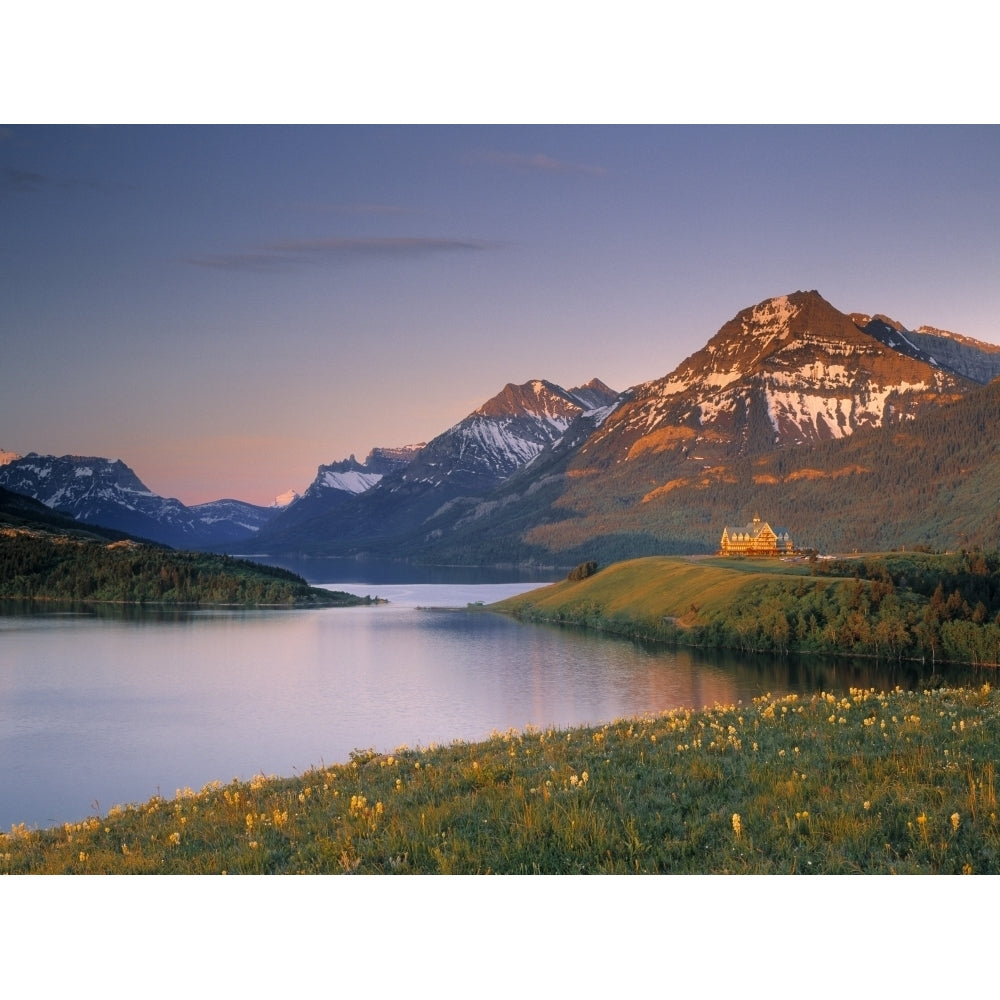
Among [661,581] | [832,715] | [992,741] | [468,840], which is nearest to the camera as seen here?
[468,840]

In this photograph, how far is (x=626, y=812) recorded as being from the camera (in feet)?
40.5

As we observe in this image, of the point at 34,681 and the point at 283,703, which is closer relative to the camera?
the point at 283,703

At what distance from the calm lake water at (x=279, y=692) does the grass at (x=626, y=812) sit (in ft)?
15.0

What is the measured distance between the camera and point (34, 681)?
246 feet

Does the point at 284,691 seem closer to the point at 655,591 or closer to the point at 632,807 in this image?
the point at 632,807

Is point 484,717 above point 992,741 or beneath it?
beneath

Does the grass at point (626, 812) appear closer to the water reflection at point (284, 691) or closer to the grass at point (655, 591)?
the water reflection at point (284, 691)

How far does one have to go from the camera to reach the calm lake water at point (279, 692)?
4400 centimetres

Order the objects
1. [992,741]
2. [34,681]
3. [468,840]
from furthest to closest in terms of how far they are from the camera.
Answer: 1. [34,681]
2. [992,741]
3. [468,840]

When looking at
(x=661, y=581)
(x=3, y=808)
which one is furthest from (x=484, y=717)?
(x=661, y=581)

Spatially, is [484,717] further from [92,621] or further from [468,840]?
[92,621]

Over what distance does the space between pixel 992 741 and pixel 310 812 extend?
34.1 ft

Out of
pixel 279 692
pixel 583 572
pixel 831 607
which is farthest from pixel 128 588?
pixel 831 607
